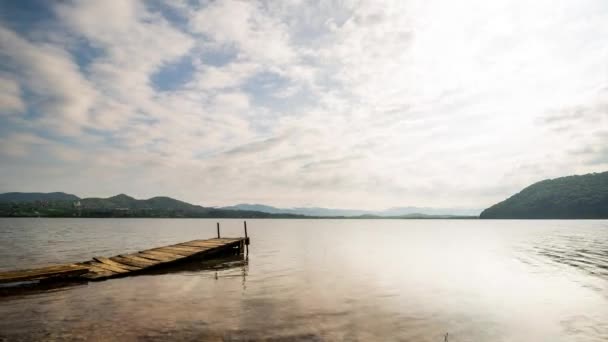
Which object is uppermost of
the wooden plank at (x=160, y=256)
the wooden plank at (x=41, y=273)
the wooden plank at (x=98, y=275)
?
the wooden plank at (x=41, y=273)

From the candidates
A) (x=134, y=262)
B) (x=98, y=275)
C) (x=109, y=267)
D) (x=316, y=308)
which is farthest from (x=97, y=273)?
(x=316, y=308)

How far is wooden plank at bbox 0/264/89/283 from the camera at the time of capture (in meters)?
17.1

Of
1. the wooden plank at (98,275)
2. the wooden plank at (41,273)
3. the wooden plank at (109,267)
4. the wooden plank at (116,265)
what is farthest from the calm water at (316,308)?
the wooden plank at (41,273)

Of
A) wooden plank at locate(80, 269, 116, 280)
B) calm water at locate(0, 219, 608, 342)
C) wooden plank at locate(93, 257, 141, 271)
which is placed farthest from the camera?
wooden plank at locate(93, 257, 141, 271)

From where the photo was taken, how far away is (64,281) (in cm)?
1927

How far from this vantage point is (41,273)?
60.2ft

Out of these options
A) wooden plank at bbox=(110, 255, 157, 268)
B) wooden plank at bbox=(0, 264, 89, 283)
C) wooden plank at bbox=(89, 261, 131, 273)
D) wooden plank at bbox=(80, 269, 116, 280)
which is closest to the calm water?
wooden plank at bbox=(80, 269, 116, 280)

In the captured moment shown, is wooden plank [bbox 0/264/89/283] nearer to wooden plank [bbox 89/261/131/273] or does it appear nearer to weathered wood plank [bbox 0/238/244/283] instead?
weathered wood plank [bbox 0/238/244/283]

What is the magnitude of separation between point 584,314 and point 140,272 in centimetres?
2489

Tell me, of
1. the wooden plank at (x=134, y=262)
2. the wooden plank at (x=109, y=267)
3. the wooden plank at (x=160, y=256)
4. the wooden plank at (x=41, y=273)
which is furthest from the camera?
the wooden plank at (x=160, y=256)

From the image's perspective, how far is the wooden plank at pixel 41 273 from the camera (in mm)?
17094

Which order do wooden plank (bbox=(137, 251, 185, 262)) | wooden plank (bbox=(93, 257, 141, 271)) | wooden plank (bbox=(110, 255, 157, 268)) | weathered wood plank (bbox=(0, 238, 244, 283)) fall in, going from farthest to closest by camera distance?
wooden plank (bbox=(137, 251, 185, 262))
wooden plank (bbox=(110, 255, 157, 268))
wooden plank (bbox=(93, 257, 141, 271))
weathered wood plank (bbox=(0, 238, 244, 283))

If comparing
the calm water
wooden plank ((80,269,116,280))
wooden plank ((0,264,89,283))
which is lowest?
the calm water

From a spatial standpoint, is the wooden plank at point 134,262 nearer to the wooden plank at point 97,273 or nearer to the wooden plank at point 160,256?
the wooden plank at point 160,256
